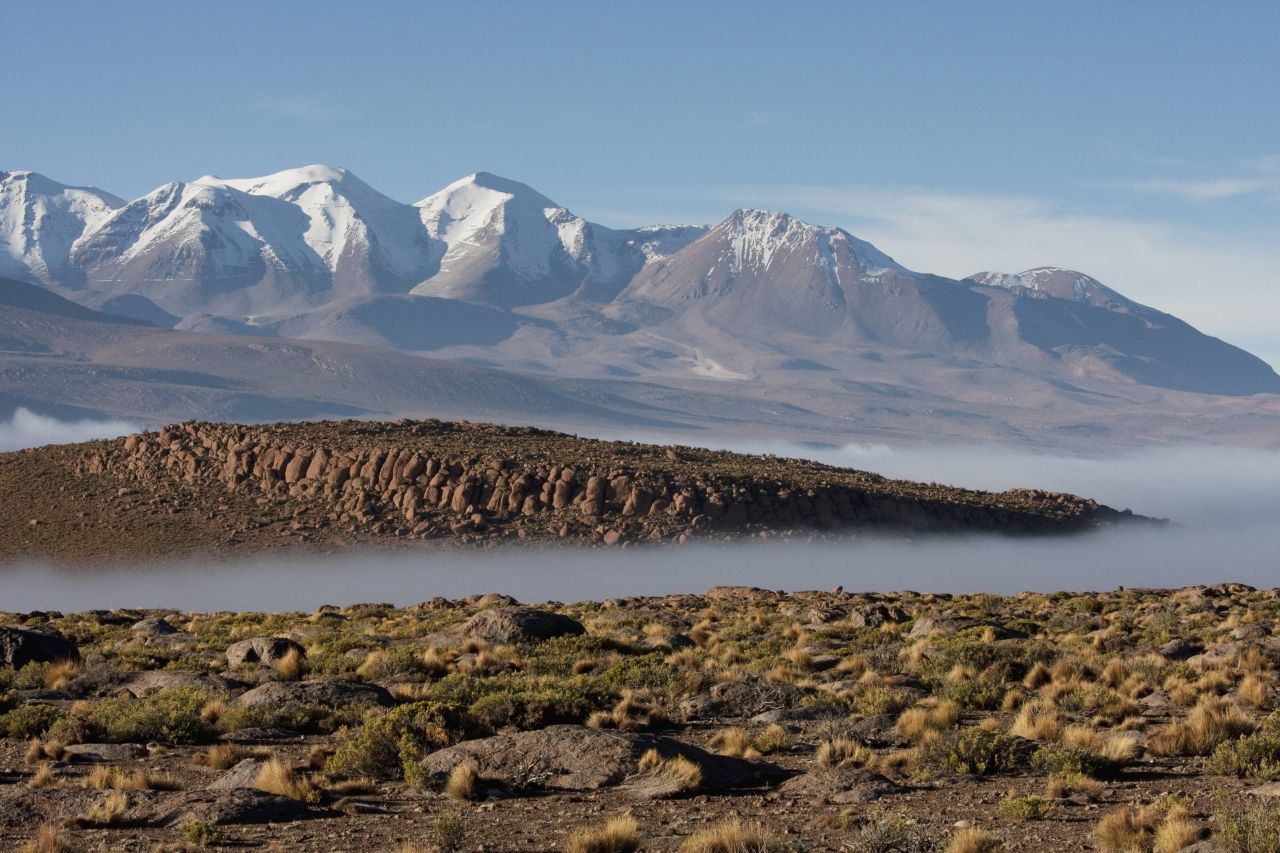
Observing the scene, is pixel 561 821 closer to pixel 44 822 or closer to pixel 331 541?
pixel 44 822

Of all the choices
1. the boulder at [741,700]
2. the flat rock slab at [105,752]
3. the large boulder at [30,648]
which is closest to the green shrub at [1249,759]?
the boulder at [741,700]

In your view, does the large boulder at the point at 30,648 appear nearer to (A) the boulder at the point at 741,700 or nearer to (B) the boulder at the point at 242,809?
(A) the boulder at the point at 741,700

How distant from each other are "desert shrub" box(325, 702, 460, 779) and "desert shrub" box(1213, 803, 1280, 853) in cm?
874

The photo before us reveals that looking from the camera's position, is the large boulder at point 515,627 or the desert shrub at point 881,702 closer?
the desert shrub at point 881,702

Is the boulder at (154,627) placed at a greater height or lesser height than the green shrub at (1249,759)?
lesser

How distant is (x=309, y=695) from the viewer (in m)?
22.7

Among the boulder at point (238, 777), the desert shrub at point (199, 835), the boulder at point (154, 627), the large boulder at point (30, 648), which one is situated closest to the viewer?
the desert shrub at point (199, 835)

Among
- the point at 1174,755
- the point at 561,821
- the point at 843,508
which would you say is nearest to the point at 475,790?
the point at 561,821

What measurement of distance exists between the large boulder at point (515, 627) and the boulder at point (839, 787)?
587 inches

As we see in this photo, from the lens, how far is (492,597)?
158 feet

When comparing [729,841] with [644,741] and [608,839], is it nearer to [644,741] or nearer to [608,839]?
[608,839]

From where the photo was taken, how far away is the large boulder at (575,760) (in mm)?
17422

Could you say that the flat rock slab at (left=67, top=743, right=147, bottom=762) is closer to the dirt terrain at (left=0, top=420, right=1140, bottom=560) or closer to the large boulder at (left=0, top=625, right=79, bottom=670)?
the large boulder at (left=0, top=625, right=79, bottom=670)

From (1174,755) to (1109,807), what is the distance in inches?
124
